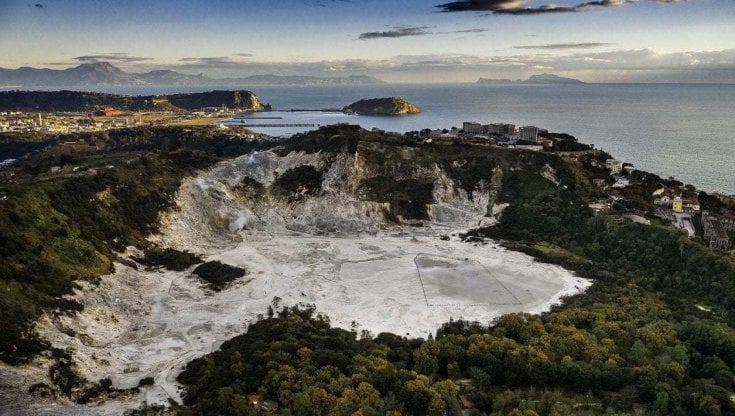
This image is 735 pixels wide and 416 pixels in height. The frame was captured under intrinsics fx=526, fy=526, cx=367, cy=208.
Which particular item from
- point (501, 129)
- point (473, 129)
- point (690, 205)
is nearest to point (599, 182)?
point (690, 205)

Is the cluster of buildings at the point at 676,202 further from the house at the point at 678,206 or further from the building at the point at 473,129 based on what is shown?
the building at the point at 473,129

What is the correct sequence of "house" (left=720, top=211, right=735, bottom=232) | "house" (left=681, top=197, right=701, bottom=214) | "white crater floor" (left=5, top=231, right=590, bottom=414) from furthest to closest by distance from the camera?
1. "house" (left=681, top=197, right=701, bottom=214)
2. "house" (left=720, top=211, right=735, bottom=232)
3. "white crater floor" (left=5, top=231, right=590, bottom=414)

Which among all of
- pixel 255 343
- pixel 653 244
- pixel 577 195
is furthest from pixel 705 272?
pixel 255 343

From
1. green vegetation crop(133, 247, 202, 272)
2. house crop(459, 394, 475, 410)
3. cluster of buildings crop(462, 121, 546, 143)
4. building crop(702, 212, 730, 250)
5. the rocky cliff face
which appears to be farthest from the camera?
cluster of buildings crop(462, 121, 546, 143)

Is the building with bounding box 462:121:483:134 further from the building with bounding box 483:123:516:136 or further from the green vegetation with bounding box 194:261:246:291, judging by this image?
the green vegetation with bounding box 194:261:246:291

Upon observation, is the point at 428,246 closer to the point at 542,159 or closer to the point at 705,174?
the point at 542,159

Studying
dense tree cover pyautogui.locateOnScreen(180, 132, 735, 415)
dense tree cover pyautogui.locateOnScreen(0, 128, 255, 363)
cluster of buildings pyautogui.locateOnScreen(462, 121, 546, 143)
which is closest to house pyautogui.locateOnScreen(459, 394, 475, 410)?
dense tree cover pyautogui.locateOnScreen(180, 132, 735, 415)

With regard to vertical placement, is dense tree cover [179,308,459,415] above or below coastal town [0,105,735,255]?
below
